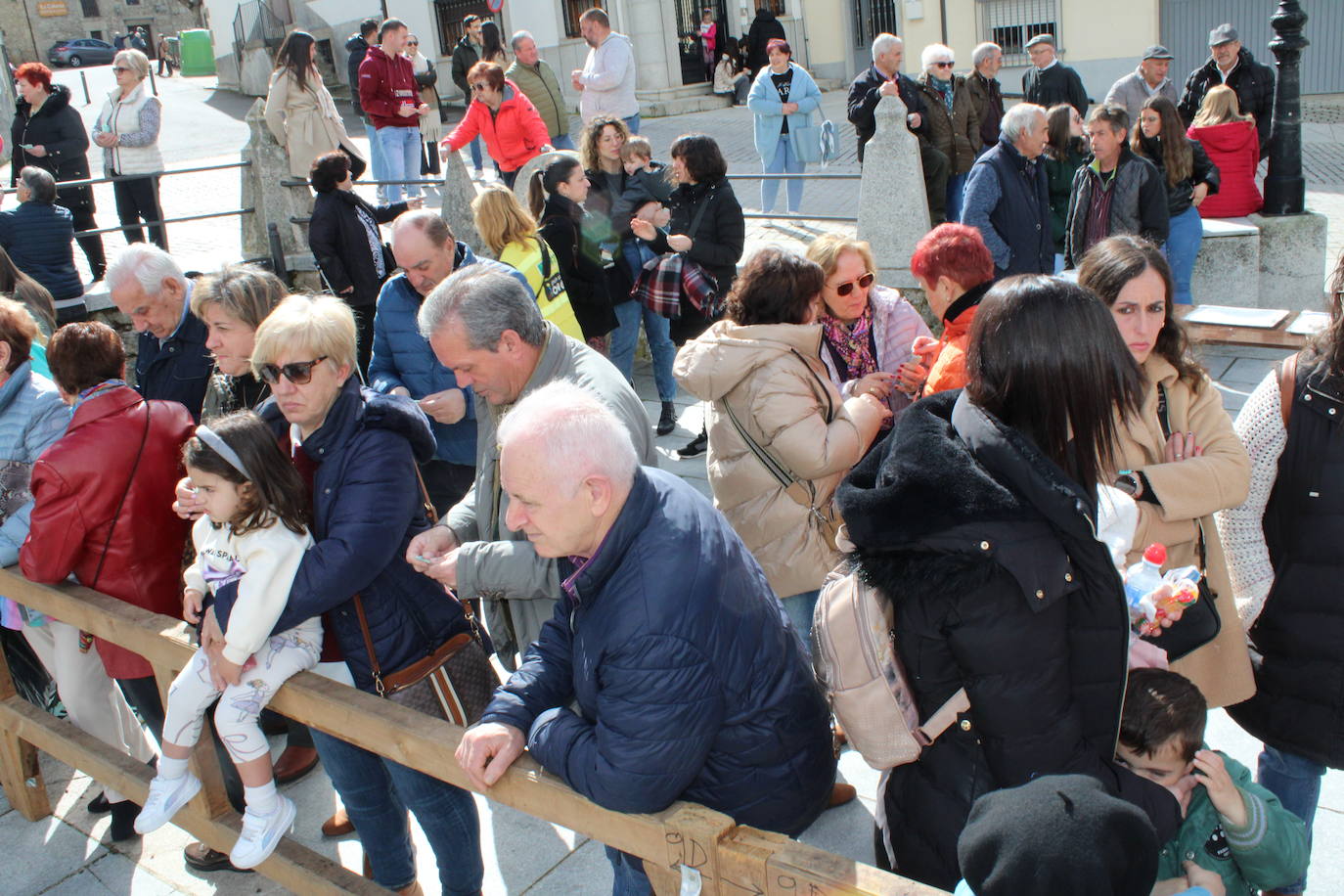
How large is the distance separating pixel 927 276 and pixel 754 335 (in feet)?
2.68

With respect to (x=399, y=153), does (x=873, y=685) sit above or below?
below

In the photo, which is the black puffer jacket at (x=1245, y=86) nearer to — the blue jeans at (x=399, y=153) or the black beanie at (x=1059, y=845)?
the blue jeans at (x=399, y=153)

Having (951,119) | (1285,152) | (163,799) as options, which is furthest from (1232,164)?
(163,799)

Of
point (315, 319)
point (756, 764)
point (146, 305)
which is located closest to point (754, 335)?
point (315, 319)

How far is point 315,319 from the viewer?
3.14 m

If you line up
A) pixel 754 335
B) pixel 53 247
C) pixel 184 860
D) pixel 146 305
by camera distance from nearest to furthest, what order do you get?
pixel 754 335, pixel 184 860, pixel 146 305, pixel 53 247

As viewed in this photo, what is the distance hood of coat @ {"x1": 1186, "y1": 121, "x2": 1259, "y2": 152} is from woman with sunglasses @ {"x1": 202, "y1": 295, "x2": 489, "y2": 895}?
7443 mm

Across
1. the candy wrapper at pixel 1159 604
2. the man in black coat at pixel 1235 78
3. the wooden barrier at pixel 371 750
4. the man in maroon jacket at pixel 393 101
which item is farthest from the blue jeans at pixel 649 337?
the man in maroon jacket at pixel 393 101

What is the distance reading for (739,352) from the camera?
3441mm

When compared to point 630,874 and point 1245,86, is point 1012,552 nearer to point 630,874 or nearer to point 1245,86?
point 630,874

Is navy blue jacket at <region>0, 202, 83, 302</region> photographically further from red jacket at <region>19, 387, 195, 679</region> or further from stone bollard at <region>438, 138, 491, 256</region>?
red jacket at <region>19, 387, 195, 679</region>

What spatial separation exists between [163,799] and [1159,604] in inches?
109

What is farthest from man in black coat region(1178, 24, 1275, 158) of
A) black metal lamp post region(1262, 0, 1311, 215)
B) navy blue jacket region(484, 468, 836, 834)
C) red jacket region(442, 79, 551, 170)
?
navy blue jacket region(484, 468, 836, 834)

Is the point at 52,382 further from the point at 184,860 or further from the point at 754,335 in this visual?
the point at 754,335
